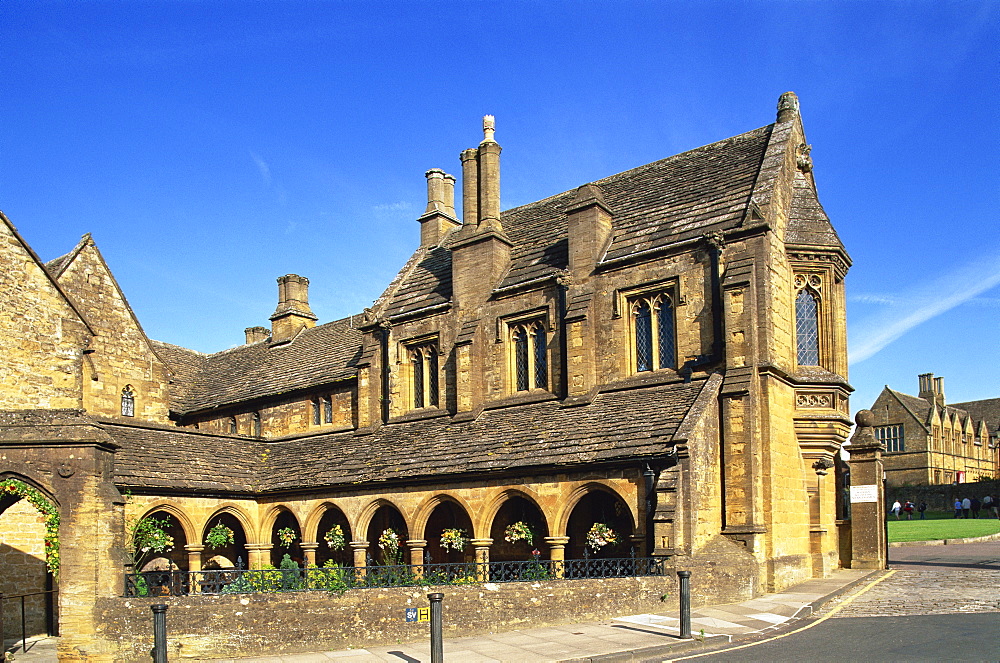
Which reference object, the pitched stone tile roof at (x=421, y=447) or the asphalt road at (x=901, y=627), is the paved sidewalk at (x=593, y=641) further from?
the pitched stone tile roof at (x=421, y=447)

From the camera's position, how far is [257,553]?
26906 mm

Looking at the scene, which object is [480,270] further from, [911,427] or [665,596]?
[911,427]

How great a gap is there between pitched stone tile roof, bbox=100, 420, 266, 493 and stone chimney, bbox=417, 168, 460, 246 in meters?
11.0

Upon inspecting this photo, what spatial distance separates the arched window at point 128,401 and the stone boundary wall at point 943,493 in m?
47.5

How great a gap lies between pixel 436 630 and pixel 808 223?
16452 mm

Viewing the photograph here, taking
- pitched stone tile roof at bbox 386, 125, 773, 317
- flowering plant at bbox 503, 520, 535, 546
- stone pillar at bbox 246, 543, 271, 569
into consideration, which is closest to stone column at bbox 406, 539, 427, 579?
flowering plant at bbox 503, 520, 535, 546

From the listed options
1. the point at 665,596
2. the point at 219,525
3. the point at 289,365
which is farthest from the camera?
the point at 289,365

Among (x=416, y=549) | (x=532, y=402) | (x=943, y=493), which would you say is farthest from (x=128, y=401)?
(x=943, y=493)

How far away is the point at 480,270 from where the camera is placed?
27297mm

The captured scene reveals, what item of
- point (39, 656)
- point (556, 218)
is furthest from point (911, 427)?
point (39, 656)

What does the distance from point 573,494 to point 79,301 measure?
1909cm

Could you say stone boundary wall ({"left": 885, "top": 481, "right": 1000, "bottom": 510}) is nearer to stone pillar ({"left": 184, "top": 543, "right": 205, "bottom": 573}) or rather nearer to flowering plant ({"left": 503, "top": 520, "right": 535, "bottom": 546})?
flowering plant ({"left": 503, "top": 520, "right": 535, "bottom": 546})

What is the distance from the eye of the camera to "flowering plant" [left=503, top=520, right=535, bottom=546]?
21641 millimetres

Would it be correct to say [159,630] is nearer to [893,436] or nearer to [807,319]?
[807,319]
